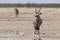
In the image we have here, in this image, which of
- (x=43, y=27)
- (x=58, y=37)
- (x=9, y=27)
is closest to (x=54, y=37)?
(x=58, y=37)

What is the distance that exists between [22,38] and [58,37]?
2412 mm

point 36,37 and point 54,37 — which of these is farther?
point 54,37

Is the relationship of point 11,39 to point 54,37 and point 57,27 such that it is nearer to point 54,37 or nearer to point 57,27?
point 54,37

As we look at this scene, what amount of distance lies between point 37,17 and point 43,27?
7.79 meters

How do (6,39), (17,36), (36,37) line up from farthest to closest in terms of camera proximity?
(17,36) < (6,39) < (36,37)

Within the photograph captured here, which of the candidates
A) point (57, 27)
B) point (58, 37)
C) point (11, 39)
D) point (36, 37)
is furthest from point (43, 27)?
point (36, 37)

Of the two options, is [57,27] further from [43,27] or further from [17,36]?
[17,36]

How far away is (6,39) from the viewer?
19938mm

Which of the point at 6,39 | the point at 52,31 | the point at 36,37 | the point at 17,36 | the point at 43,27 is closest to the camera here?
the point at 36,37

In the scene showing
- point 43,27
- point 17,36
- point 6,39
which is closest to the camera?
point 6,39

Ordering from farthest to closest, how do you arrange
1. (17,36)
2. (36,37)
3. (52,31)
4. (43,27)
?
(43,27), (52,31), (17,36), (36,37)

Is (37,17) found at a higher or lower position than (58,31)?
higher

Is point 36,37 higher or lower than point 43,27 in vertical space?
higher

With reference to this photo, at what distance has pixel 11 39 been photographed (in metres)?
20.0
